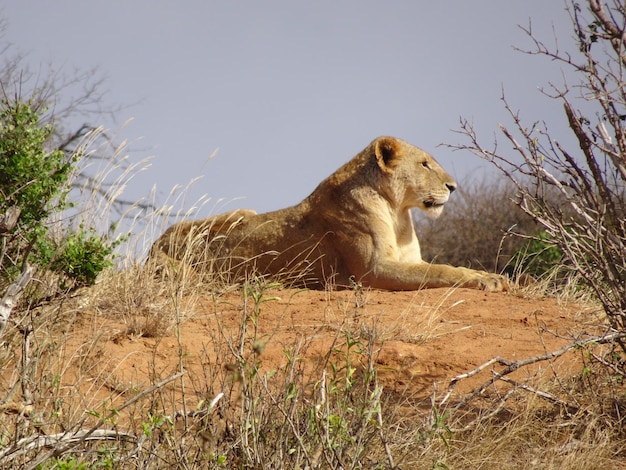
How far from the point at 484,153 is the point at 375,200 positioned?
130 inches

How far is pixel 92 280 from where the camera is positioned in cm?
538

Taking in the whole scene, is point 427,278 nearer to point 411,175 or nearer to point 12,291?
point 411,175

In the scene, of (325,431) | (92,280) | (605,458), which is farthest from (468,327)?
(325,431)

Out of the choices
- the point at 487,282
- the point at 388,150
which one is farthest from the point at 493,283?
the point at 388,150

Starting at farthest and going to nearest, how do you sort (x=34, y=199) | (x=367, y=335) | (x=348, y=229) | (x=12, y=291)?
(x=348, y=229)
(x=34, y=199)
(x=367, y=335)
(x=12, y=291)

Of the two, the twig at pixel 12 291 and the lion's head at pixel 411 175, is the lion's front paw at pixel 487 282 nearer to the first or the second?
the lion's head at pixel 411 175

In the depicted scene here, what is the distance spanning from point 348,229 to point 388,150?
0.83m

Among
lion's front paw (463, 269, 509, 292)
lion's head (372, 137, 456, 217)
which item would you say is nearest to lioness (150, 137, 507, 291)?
lion's head (372, 137, 456, 217)

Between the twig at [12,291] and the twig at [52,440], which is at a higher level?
the twig at [12,291]

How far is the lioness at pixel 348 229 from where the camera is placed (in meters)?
7.56

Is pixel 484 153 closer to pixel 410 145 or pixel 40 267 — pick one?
pixel 40 267

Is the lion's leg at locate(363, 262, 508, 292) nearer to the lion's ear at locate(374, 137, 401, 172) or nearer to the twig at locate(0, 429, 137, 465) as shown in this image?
the lion's ear at locate(374, 137, 401, 172)

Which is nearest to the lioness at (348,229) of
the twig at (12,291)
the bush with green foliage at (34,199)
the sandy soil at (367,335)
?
the sandy soil at (367,335)

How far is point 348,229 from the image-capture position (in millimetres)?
7645
